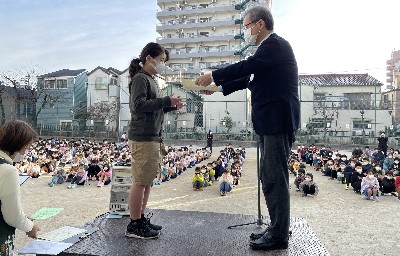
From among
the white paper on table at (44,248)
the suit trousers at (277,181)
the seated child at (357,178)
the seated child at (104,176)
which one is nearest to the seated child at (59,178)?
the seated child at (104,176)

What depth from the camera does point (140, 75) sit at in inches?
122

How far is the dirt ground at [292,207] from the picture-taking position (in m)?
5.15

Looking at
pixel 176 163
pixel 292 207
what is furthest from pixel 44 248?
pixel 176 163

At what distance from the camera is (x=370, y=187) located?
8.77 meters

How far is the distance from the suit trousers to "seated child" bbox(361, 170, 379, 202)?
22.9ft

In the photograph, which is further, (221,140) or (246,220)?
(221,140)

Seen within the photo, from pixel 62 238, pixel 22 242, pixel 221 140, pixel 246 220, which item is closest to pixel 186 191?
pixel 22 242

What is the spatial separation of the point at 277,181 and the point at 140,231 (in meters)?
1.30

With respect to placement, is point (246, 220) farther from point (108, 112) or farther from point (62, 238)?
point (108, 112)

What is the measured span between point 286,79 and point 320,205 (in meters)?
5.96

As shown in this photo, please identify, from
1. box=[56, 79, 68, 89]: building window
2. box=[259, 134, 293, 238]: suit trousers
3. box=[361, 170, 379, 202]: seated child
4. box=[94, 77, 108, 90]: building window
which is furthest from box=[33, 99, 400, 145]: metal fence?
box=[259, 134, 293, 238]: suit trousers

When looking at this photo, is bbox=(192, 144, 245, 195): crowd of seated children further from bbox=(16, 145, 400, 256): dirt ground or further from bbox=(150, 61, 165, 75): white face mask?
bbox=(150, 61, 165, 75): white face mask

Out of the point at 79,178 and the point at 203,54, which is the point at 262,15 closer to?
the point at 79,178

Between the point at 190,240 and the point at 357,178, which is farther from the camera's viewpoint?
the point at 357,178
